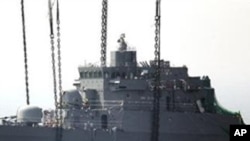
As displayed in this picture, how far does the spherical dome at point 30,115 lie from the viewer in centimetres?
5775

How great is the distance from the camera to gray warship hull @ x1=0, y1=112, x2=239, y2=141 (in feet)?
186

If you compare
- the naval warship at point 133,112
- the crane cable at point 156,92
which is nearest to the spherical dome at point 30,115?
the naval warship at point 133,112

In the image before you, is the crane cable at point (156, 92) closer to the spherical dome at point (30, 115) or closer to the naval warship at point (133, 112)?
the naval warship at point (133, 112)

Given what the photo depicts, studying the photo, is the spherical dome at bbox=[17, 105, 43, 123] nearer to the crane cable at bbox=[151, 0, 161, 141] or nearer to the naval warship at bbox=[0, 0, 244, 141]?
the naval warship at bbox=[0, 0, 244, 141]

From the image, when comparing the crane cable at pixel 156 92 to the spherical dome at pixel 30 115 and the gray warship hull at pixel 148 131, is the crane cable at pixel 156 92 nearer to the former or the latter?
the gray warship hull at pixel 148 131

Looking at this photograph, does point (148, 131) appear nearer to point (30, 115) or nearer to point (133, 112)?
point (133, 112)

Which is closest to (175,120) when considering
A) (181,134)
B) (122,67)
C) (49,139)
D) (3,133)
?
(181,134)

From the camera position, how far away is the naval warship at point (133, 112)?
5722cm

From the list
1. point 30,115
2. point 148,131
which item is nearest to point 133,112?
point 148,131

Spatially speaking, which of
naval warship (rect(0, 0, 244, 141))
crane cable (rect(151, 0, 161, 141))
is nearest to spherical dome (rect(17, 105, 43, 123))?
naval warship (rect(0, 0, 244, 141))

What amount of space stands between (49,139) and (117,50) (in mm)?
10297

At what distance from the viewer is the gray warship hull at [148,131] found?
56719mm

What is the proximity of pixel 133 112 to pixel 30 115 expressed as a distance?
8527mm

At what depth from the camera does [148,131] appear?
58.0 m
